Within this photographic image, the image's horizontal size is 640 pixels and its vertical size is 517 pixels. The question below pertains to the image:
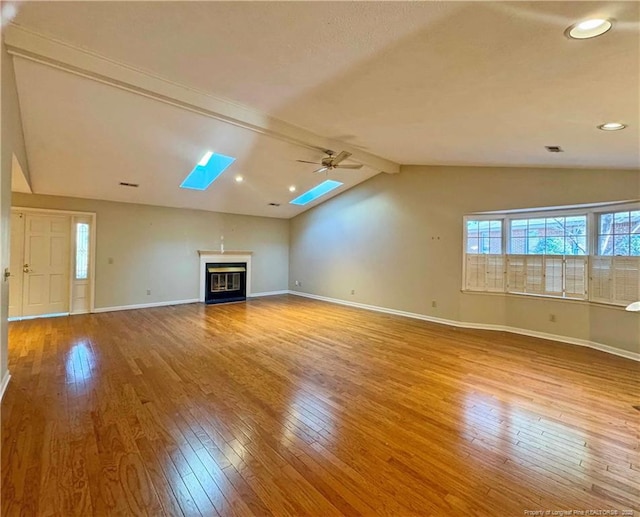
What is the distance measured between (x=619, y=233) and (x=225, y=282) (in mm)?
8071

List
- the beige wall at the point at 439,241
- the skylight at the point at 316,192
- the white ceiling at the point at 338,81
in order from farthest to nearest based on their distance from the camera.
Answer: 1. the skylight at the point at 316,192
2. the beige wall at the point at 439,241
3. the white ceiling at the point at 338,81

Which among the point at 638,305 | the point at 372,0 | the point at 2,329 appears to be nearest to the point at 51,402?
the point at 2,329

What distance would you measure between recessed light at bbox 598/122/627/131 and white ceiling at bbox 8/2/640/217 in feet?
0.30

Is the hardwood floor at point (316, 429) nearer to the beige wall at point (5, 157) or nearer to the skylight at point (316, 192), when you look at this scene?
the beige wall at point (5, 157)

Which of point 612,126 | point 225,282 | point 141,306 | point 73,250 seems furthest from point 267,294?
point 612,126

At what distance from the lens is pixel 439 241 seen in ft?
19.1

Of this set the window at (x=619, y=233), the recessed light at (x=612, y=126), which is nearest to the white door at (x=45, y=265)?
the recessed light at (x=612, y=126)

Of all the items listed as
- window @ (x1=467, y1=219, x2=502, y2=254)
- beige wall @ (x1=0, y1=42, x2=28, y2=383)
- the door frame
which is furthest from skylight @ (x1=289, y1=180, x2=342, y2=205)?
beige wall @ (x1=0, y1=42, x2=28, y2=383)

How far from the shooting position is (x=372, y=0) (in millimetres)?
1748

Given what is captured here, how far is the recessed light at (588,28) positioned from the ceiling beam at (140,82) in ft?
10.2

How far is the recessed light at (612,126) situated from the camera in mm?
2734

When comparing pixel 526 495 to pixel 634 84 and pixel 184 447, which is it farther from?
pixel 634 84

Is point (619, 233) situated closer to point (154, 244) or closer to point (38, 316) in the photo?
point (154, 244)

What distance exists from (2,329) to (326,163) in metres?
4.40
